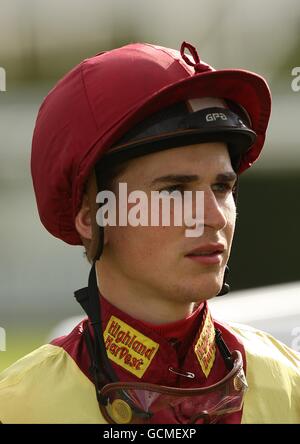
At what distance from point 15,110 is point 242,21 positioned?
3.72 meters

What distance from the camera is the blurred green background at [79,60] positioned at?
37.7ft

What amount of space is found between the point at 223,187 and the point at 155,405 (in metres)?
0.63

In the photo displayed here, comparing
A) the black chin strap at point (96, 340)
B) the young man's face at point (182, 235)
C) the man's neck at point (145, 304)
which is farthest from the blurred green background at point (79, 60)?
the young man's face at point (182, 235)

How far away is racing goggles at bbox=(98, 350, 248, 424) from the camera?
2.66 m

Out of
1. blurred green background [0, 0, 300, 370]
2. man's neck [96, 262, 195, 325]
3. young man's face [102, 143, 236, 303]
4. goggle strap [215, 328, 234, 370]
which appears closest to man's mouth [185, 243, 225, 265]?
young man's face [102, 143, 236, 303]

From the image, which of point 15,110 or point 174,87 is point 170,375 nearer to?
point 174,87

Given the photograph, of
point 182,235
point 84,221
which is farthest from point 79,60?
point 182,235

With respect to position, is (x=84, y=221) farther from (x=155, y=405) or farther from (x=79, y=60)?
(x=79, y=60)

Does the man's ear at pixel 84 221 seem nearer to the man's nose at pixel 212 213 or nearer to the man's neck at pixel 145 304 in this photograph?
the man's neck at pixel 145 304

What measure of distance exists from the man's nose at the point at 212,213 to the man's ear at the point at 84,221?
373 mm

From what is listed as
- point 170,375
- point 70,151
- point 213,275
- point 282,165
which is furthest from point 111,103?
point 282,165

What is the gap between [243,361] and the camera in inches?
114

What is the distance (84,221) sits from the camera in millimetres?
2854

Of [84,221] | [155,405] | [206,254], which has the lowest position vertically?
[155,405]
